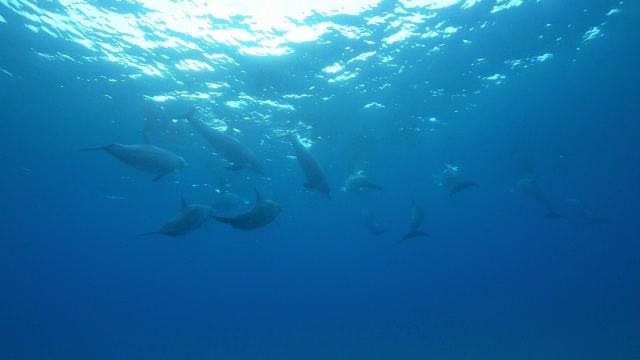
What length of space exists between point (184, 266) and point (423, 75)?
57.4 metres

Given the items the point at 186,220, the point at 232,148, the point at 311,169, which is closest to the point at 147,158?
the point at 232,148

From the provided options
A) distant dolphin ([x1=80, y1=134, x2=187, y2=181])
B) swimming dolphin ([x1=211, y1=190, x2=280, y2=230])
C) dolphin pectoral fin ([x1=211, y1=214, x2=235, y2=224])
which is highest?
distant dolphin ([x1=80, y1=134, x2=187, y2=181])

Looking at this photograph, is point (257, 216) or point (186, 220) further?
point (186, 220)

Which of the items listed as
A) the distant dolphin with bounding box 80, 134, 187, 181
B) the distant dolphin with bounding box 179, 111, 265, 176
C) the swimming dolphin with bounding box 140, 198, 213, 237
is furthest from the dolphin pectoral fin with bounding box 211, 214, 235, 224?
the distant dolphin with bounding box 80, 134, 187, 181

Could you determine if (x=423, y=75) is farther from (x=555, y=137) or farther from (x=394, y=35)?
(x=555, y=137)

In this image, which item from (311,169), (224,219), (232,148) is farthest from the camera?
(232,148)

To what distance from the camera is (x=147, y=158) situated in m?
6.60

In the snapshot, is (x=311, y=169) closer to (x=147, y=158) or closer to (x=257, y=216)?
(x=257, y=216)

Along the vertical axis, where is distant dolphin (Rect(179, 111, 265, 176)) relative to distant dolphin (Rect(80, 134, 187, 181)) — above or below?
above

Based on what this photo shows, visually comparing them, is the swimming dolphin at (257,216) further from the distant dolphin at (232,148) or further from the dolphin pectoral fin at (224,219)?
the distant dolphin at (232,148)

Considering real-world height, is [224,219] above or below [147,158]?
below

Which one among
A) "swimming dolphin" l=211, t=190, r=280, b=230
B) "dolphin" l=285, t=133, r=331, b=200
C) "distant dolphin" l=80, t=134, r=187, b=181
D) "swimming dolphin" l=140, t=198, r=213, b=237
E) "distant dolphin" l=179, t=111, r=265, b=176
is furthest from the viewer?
"distant dolphin" l=179, t=111, r=265, b=176

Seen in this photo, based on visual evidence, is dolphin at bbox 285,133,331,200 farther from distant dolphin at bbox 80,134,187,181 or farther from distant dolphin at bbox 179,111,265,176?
distant dolphin at bbox 80,134,187,181

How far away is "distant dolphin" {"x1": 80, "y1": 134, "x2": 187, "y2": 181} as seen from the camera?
644 cm
